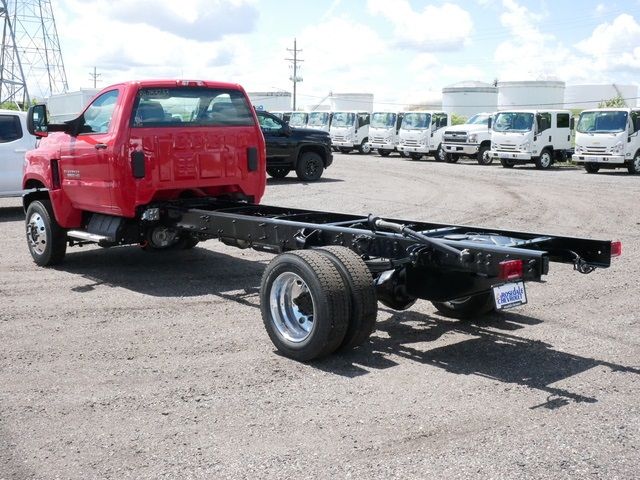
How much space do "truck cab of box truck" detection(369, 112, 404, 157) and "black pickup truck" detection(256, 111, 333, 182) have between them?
1436 cm

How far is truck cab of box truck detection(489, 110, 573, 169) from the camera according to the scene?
28.2 meters

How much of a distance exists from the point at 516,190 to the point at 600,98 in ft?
177

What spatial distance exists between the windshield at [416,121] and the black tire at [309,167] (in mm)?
13142

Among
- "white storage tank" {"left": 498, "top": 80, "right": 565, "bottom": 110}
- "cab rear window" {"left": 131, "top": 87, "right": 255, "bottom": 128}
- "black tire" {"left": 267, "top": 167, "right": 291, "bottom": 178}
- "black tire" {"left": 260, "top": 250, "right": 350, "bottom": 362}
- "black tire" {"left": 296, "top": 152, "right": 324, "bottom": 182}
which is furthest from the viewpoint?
"white storage tank" {"left": 498, "top": 80, "right": 565, "bottom": 110}

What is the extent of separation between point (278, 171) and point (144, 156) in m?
13.6

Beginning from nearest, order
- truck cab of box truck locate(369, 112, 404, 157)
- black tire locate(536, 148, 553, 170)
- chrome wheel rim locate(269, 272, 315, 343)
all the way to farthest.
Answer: chrome wheel rim locate(269, 272, 315, 343)
black tire locate(536, 148, 553, 170)
truck cab of box truck locate(369, 112, 404, 157)

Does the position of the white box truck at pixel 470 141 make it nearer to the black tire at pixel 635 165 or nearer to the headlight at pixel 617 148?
the headlight at pixel 617 148

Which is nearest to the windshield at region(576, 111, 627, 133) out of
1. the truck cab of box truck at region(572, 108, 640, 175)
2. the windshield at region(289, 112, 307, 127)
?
the truck cab of box truck at region(572, 108, 640, 175)

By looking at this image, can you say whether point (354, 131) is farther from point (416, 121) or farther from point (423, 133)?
point (423, 133)

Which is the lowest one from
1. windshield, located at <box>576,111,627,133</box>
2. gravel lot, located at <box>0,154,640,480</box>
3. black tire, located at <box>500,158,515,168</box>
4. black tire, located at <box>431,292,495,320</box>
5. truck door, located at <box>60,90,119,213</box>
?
gravel lot, located at <box>0,154,640,480</box>

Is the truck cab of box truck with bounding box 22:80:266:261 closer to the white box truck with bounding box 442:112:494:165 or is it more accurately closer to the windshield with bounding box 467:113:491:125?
the white box truck with bounding box 442:112:494:165

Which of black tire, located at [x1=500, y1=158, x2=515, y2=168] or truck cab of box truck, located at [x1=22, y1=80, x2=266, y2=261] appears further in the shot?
black tire, located at [x1=500, y1=158, x2=515, y2=168]

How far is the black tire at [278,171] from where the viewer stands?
21205 millimetres

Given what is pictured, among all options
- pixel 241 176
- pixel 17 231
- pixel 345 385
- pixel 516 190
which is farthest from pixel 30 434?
pixel 516 190
